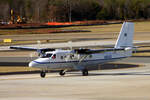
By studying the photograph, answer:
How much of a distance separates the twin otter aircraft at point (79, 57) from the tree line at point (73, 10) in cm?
10717

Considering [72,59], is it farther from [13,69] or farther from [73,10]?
[73,10]

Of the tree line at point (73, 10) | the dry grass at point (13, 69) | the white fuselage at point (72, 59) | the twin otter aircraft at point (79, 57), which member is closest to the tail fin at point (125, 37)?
the twin otter aircraft at point (79, 57)

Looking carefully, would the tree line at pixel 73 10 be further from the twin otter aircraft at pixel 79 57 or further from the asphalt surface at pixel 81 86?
the asphalt surface at pixel 81 86

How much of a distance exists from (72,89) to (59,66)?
9177 millimetres

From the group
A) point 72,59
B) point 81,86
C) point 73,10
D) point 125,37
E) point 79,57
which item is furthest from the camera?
point 73,10

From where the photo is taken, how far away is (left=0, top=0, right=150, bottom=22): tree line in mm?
152375

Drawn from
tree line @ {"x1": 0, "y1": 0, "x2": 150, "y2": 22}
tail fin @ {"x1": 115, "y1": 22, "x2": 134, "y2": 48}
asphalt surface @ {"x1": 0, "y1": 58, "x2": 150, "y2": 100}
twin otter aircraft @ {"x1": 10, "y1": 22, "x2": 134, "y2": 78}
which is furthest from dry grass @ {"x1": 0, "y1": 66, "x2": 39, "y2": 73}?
tree line @ {"x1": 0, "y1": 0, "x2": 150, "y2": 22}

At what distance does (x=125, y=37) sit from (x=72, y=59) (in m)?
5.99

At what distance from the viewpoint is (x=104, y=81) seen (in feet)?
107

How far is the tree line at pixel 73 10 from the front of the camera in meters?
152

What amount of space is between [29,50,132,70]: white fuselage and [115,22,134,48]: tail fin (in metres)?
0.86

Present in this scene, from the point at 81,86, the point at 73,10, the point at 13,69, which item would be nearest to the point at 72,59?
the point at 13,69

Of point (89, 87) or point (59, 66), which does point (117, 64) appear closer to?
point (59, 66)

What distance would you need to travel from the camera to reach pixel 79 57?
37.9m
